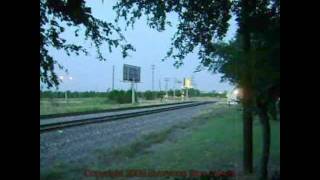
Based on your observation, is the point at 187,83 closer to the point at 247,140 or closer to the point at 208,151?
the point at 247,140

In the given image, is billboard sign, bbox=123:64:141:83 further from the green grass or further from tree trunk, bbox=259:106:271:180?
tree trunk, bbox=259:106:271:180

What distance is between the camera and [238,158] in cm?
614

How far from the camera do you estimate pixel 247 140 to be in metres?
5.72

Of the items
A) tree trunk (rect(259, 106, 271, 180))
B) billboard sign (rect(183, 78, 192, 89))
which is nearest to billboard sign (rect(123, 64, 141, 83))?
billboard sign (rect(183, 78, 192, 89))

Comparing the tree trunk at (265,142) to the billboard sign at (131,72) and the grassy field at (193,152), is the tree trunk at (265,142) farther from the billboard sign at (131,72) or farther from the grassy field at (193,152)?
the billboard sign at (131,72)

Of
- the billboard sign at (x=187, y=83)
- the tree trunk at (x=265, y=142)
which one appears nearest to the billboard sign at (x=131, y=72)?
the billboard sign at (x=187, y=83)

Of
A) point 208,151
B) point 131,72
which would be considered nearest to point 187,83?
point 131,72

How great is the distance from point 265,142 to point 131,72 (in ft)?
6.26

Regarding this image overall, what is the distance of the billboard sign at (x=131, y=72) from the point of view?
5097mm

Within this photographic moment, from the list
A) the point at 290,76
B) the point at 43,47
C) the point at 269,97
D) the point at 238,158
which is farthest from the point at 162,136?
Answer: the point at 290,76

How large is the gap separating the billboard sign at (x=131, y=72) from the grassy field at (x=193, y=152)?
1045 mm

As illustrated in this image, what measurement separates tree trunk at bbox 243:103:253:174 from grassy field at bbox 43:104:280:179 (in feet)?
0.24
